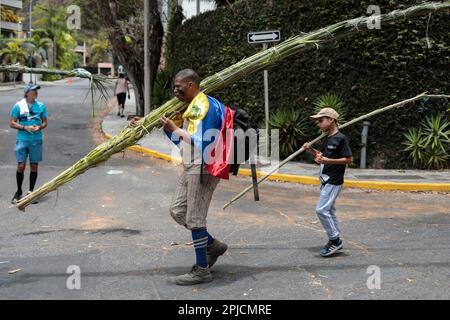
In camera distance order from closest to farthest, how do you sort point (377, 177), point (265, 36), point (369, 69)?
1. point (377, 177)
2. point (265, 36)
3. point (369, 69)

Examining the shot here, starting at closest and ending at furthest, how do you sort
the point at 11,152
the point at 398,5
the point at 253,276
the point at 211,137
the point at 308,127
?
the point at 211,137
the point at 253,276
the point at 398,5
the point at 308,127
the point at 11,152

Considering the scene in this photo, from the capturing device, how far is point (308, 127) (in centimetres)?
1252

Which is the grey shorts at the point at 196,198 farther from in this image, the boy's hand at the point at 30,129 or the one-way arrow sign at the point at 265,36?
the one-way arrow sign at the point at 265,36

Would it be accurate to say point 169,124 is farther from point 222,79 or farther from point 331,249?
point 331,249

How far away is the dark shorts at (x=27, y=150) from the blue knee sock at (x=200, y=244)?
462cm

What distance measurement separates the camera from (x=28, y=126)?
27.4ft

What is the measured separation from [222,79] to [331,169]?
4.82ft

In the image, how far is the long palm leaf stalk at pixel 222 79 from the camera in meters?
5.09

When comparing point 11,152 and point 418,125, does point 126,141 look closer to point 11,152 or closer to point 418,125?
point 418,125

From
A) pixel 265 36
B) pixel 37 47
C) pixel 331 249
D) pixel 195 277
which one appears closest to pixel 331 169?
pixel 331 249

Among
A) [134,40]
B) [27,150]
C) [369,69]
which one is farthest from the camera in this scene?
[134,40]

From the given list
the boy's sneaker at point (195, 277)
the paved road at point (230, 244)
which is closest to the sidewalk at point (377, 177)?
the paved road at point (230, 244)
